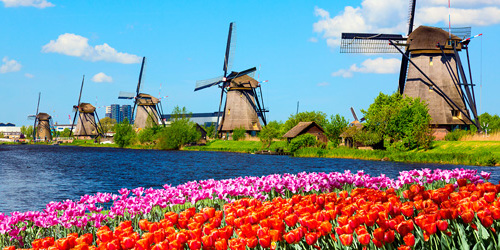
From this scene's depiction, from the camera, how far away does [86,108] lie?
384 ft

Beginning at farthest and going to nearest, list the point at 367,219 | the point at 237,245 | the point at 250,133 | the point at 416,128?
1. the point at 250,133
2. the point at 416,128
3. the point at 367,219
4. the point at 237,245

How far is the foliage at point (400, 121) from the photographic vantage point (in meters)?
43.1

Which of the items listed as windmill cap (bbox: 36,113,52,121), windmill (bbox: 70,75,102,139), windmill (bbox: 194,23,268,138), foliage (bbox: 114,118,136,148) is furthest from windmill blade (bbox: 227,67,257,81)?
windmill cap (bbox: 36,113,52,121)

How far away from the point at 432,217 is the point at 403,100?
4505 cm

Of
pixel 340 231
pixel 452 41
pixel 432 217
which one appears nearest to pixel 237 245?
pixel 340 231

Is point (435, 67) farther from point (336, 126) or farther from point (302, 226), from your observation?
point (302, 226)

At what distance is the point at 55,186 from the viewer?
2391 centimetres

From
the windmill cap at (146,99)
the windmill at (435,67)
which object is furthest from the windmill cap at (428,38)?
the windmill cap at (146,99)

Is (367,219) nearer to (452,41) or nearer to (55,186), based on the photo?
(55,186)

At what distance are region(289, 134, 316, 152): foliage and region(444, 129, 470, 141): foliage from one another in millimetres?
16489

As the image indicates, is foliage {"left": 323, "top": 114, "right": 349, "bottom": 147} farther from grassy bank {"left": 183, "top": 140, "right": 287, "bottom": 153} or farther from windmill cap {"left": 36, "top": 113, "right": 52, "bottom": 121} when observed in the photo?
windmill cap {"left": 36, "top": 113, "right": 52, "bottom": 121}

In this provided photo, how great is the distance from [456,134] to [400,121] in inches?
200

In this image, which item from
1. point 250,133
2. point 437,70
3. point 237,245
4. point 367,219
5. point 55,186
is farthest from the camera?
point 250,133

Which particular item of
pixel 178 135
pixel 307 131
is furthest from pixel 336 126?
pixel 178 135
